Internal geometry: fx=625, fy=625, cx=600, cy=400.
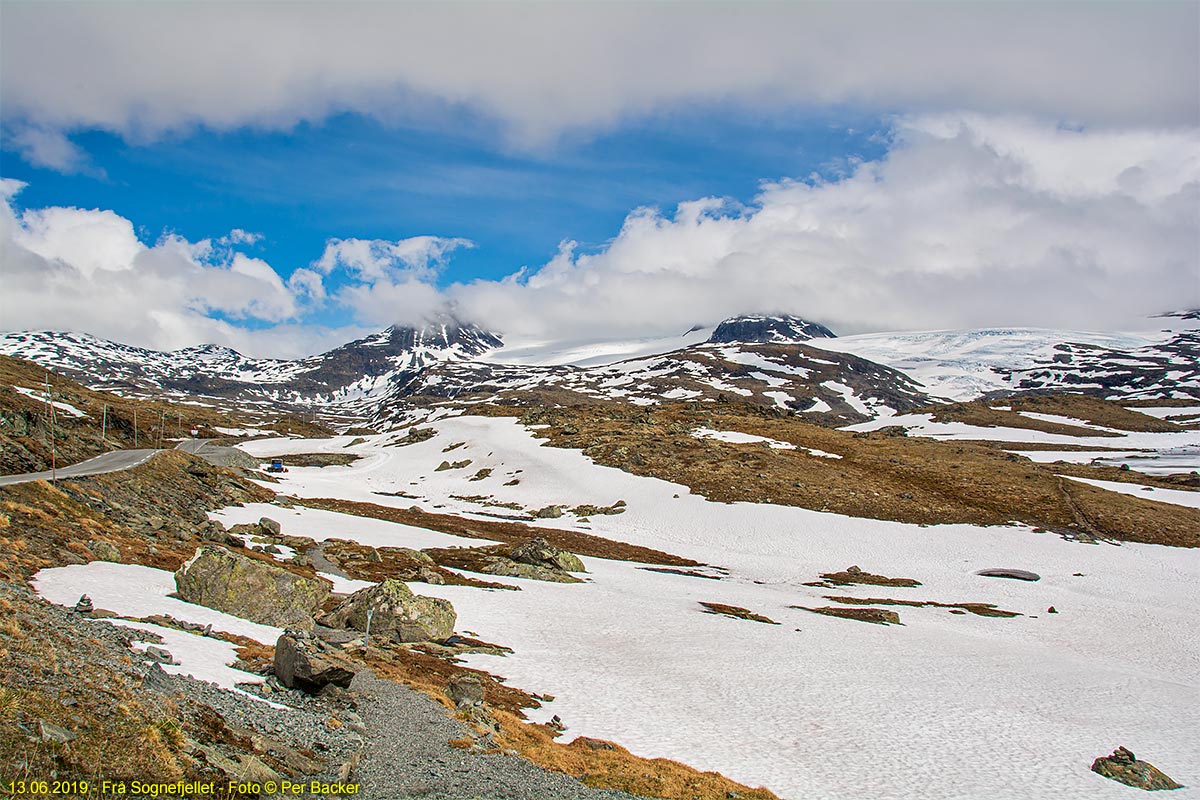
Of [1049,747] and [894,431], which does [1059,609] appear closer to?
[1049,747]

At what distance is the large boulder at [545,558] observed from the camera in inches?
1705

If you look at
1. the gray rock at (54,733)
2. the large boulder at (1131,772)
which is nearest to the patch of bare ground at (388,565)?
the gray rock at (54,733)

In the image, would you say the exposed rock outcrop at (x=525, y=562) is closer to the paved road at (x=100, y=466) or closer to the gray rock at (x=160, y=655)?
the paved road at (x=100, y=466)

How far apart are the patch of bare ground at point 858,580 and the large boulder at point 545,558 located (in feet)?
58.3

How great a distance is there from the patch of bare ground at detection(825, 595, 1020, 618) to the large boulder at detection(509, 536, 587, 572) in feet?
57.7

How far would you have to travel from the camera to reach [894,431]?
151750 millimetres

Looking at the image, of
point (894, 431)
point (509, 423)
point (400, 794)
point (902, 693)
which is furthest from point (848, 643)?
point (894, 431)

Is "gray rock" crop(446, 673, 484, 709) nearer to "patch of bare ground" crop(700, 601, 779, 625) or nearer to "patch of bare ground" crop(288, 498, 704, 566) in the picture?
"patch of bare ground" crop(700, 601, 779, 625)

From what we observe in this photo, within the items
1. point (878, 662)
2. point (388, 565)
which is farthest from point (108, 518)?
point (878, 662)

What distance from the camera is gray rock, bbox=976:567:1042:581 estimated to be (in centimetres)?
4697

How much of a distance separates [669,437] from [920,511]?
125ft

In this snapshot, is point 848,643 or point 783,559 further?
point 783,559

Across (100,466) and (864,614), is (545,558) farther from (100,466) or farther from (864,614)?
(100,466)

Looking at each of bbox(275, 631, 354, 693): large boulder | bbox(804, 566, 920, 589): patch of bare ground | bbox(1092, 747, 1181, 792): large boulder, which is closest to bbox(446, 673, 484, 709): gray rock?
bbox(275, 631, 354, 693): large boulder
